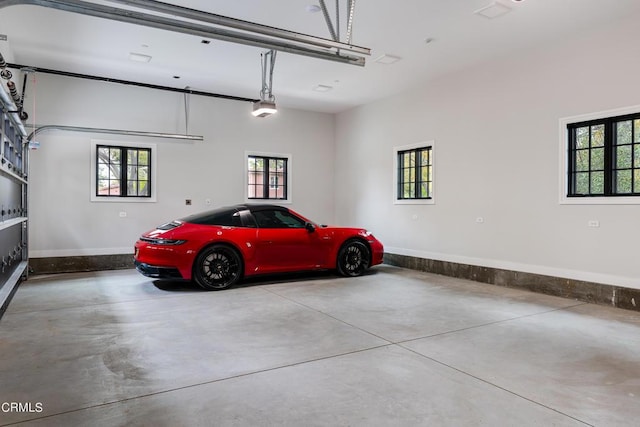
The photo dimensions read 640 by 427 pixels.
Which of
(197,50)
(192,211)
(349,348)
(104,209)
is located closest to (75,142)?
(104,209)

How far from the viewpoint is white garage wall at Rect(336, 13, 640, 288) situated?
5.06m

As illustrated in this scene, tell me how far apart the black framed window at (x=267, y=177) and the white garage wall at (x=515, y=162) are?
2285mm

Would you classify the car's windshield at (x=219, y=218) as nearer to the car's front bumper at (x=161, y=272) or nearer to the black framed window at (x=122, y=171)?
the car's front bumper at (x=161, y=272)

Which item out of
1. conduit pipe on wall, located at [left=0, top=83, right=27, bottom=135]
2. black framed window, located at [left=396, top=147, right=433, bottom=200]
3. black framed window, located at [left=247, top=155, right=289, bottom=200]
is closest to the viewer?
conduit pipe on wall, located at [left=0, top=83, right=27, bottom=135]

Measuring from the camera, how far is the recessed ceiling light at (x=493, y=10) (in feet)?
15.3

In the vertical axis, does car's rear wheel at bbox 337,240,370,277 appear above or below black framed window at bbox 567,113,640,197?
below

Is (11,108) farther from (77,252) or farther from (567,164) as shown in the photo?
(567,164)

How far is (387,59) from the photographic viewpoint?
642 cm

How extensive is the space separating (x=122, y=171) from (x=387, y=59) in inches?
209

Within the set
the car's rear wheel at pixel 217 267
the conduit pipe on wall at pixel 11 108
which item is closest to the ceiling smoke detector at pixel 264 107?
the car's rear wheel at pixel 217 267

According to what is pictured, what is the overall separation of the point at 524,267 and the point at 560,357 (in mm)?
3041

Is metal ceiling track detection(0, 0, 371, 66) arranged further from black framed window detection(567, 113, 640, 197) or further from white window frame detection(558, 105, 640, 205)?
black framed window detection(567, 113, 640, 197)

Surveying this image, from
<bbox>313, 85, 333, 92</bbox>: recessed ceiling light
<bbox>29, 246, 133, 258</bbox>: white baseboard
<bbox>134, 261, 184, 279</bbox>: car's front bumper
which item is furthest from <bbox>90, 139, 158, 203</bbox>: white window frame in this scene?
<bbox>313, 85, 333, 92</bbox>: recessed ceiling light

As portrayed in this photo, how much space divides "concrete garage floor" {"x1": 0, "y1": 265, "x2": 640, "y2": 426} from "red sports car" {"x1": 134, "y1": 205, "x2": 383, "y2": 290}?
47 cm
